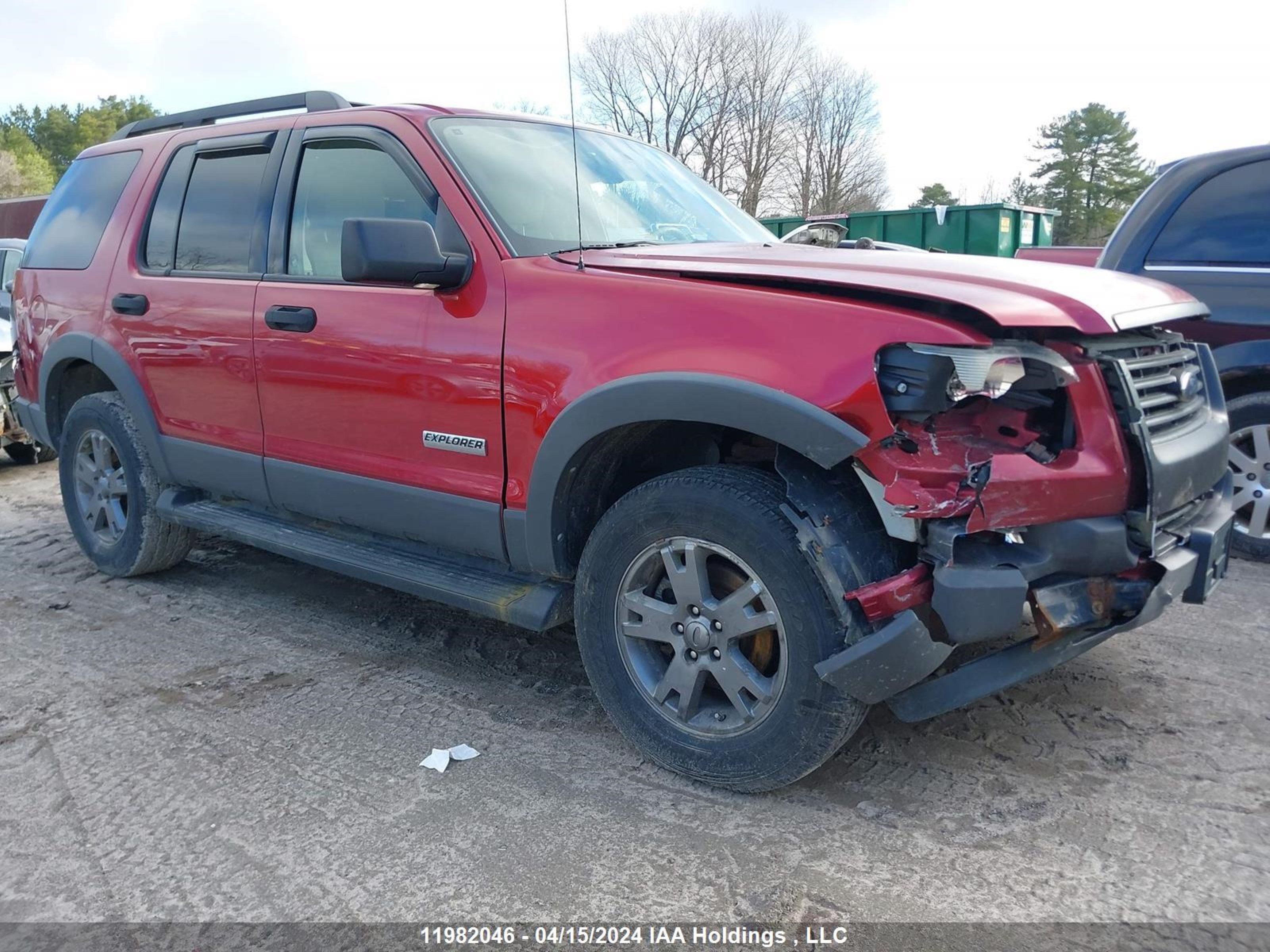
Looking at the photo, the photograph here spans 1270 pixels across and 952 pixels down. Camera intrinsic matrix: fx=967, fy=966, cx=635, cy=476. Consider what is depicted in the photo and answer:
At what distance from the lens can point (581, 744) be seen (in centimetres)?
316

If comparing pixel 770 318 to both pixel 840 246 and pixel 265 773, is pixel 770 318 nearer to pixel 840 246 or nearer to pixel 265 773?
pixel 840 246

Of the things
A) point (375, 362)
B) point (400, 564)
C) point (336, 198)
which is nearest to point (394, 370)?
point (375, 362)

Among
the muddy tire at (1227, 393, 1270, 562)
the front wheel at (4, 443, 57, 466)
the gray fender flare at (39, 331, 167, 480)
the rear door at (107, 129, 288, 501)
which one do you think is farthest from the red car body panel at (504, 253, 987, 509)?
the front wheel at (4, 443, 57, 466)

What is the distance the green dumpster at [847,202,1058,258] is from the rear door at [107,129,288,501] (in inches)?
511

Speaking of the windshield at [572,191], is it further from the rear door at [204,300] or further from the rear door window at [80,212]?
the rear door window at [80,212]

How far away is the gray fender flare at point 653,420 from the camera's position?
8.04 ft

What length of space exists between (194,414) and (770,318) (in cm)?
287

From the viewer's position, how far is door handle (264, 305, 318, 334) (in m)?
3.63

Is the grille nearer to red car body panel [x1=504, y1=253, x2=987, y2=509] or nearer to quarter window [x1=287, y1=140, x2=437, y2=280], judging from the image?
red car body panel [x1=504, y1=253, x2=987, y2=509]

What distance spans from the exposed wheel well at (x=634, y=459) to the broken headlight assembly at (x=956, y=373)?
59 centimetres

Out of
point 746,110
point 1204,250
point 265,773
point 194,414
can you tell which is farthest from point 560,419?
point 746,110

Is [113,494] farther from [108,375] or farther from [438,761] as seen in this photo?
[438,761]

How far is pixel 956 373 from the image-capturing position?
234cm

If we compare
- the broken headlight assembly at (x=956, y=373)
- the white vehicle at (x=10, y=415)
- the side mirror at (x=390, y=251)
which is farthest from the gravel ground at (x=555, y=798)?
the white vehicle at (x=10, y=415)
